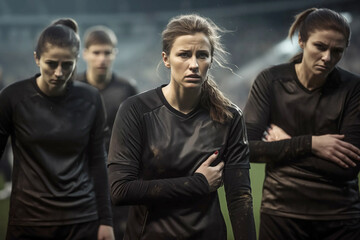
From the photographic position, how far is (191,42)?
282 cm

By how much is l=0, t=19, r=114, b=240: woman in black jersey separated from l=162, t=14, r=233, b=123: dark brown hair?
3.08ft

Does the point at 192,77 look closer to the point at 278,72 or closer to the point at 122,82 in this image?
the point at 278,72

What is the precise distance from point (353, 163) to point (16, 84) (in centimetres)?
216

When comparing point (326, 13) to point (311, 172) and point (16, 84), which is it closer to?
point (311, 172)

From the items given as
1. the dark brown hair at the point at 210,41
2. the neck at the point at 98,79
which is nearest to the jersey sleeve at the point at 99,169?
the dark brown hair at the point at 210,41


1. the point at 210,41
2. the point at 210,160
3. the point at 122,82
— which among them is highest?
the point at 210,41

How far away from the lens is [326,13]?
3525mm

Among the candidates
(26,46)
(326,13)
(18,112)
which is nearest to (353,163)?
(326,13)

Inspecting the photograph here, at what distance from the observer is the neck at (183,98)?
289 cm

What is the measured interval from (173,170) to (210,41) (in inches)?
27.0

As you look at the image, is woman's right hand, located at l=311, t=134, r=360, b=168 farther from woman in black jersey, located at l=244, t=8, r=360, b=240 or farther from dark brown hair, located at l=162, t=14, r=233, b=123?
dark brown hair, located at l=162, t=14, r=233, b=123

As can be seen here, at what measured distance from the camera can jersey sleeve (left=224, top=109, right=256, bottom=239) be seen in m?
2.75

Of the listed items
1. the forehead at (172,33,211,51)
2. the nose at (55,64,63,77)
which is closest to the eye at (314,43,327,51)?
the forehead at (172,33,211,51)

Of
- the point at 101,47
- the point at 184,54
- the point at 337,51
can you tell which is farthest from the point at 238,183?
the point at 101,47
